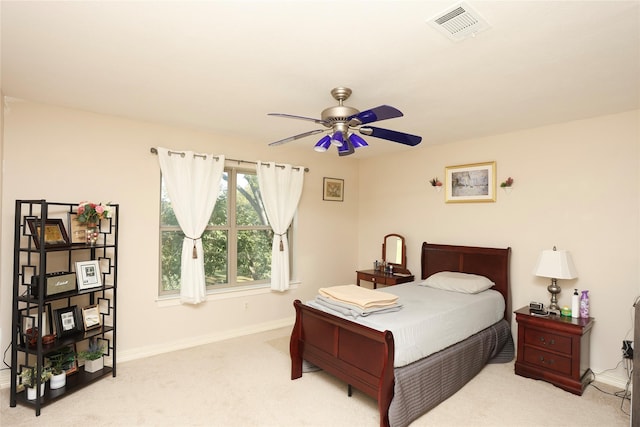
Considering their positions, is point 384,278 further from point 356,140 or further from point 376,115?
point 376,115

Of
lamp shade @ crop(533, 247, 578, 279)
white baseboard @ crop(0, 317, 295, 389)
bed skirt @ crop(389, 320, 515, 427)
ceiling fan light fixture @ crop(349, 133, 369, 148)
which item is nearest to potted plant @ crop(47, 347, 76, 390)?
white baseboard @ crop(0, 317, 295, 389)

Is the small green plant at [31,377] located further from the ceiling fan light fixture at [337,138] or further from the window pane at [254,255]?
the ceiling fan light fixture at [337,138]

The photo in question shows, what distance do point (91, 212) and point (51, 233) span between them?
32 centimetres

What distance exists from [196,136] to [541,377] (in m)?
4.25

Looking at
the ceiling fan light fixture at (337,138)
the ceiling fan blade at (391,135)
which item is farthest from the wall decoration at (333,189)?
the ceiling fan light fixture at (337,138)

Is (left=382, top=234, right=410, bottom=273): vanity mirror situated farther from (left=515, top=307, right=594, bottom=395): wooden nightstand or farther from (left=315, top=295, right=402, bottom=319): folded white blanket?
(left=315, top=295, right=402, bottom=319): folded white blanket

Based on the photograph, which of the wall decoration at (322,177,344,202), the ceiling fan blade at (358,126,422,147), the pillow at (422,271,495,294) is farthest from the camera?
the wall decoration at (322,177,344,202)

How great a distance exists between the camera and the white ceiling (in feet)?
5.51

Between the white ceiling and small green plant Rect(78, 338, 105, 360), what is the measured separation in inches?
85.7

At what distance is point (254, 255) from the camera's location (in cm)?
462

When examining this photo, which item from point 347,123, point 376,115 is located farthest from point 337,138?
point 376,115

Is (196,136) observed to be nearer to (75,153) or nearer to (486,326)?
(75,153)

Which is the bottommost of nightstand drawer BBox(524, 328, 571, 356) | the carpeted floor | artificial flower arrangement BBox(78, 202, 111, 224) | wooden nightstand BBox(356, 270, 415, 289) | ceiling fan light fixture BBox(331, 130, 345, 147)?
the carpeted floor

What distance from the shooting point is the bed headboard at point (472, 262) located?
3.78 meters
